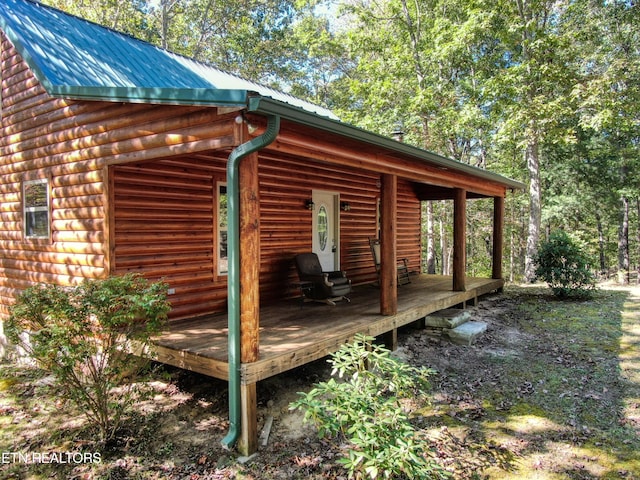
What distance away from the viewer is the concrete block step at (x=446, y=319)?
6.72 metres

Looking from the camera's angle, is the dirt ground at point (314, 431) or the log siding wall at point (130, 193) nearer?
the dirt ground at point (314, 431)

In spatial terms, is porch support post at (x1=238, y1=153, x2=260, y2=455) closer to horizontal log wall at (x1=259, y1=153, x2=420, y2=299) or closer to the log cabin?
the log cabin

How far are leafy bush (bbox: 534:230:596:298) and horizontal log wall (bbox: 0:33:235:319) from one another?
8524 mm

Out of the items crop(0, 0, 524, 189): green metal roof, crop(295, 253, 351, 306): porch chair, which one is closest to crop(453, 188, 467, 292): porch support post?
crop(0, 0, 524, 189): green metal roof

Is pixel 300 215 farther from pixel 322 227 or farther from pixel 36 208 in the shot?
pixel 36 208

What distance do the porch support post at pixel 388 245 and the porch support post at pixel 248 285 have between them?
8.64ft

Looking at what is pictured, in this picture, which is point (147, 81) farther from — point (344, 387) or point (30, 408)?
point (344, 387)

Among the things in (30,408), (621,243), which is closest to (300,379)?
(30,408)

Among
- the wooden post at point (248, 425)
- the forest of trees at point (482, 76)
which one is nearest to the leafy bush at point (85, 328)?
the wooden post at point (248, 425)

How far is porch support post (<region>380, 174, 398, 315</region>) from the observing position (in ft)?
18.7

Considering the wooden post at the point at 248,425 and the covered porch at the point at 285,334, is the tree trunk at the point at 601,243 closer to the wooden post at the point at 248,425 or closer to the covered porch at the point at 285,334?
the covered porch at the point at 285,334

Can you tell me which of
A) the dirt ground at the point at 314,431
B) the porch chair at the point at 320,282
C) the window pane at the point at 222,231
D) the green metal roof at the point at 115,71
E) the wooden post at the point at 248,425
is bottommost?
the dirt ground at the point at 314,431

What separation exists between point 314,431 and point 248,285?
1.54 meters

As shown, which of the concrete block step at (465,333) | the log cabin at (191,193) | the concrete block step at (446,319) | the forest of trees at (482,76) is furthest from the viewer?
the forest of trees at (482,76)
